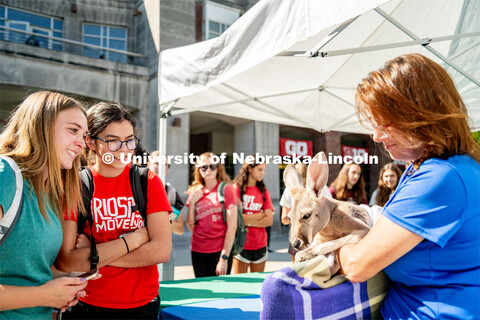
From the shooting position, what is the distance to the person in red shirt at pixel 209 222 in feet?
13.0

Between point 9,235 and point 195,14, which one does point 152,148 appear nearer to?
point 195,14

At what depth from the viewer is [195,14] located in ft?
43.5

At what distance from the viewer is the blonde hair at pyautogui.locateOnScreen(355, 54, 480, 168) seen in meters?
1.09

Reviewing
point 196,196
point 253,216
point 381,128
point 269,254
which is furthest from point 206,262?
point 269,254

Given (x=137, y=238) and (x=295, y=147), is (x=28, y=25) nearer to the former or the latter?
(x=295, y=147)

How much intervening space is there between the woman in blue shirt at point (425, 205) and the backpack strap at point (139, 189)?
1.19 metres

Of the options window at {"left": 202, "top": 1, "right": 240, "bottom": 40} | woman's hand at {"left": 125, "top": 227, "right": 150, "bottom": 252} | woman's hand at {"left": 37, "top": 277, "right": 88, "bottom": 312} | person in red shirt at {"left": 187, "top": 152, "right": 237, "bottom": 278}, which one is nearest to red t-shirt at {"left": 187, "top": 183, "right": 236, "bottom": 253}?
person in red shirt at {"left": 187, "top": 152, "right": 237, "bottom": 278}

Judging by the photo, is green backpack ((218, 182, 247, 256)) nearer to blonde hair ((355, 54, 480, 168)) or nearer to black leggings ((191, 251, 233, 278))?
black leggings ((191, 251, 233, 278))

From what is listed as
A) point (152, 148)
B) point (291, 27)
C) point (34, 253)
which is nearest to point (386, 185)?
point (291, 27)

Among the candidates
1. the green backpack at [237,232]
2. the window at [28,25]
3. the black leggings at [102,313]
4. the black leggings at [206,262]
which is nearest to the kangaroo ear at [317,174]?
the black leggings at [102,313]

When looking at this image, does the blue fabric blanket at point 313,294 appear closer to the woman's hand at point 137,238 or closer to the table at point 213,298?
the woman's hand at point 137,238

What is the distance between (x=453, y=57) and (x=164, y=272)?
4.04 metres

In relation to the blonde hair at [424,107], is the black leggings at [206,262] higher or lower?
lower

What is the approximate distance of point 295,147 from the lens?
49.8 ft
